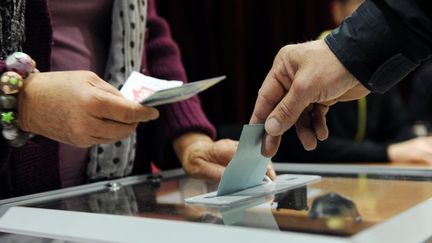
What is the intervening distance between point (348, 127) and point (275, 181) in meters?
1.58

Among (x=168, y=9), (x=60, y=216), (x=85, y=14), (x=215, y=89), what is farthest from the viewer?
(x=215, y=89)

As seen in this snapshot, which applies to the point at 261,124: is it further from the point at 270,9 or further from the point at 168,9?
the point at 270,9

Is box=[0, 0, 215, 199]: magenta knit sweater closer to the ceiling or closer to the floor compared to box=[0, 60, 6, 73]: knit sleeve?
closer to the floor

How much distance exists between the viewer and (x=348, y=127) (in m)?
2.39

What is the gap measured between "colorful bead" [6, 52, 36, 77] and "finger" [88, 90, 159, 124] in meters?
0.12

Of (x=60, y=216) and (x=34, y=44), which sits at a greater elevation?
(x=34, y=44)

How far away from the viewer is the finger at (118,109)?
71 cm

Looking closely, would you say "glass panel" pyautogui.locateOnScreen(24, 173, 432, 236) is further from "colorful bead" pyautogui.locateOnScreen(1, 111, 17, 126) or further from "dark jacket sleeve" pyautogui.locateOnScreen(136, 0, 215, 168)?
"dark jacket sleeve" pyautogui.locateOnScreen(136, 0, 215, 168)

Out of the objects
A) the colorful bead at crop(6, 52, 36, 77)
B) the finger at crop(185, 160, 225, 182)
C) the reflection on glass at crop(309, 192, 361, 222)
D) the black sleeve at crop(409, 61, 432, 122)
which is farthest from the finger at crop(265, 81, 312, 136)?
the black sleeve at crop(409, 61, 432, 122)

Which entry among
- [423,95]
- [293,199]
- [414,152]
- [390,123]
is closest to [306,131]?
[293,199]

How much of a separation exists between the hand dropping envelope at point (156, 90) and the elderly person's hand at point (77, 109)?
0.07 ft

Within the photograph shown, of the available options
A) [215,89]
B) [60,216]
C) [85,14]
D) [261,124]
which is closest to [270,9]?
[215,89]

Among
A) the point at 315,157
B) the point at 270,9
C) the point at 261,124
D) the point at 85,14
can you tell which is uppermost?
the point at 85,14

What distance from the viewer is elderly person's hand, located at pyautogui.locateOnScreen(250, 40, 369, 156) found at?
2.45 ft
